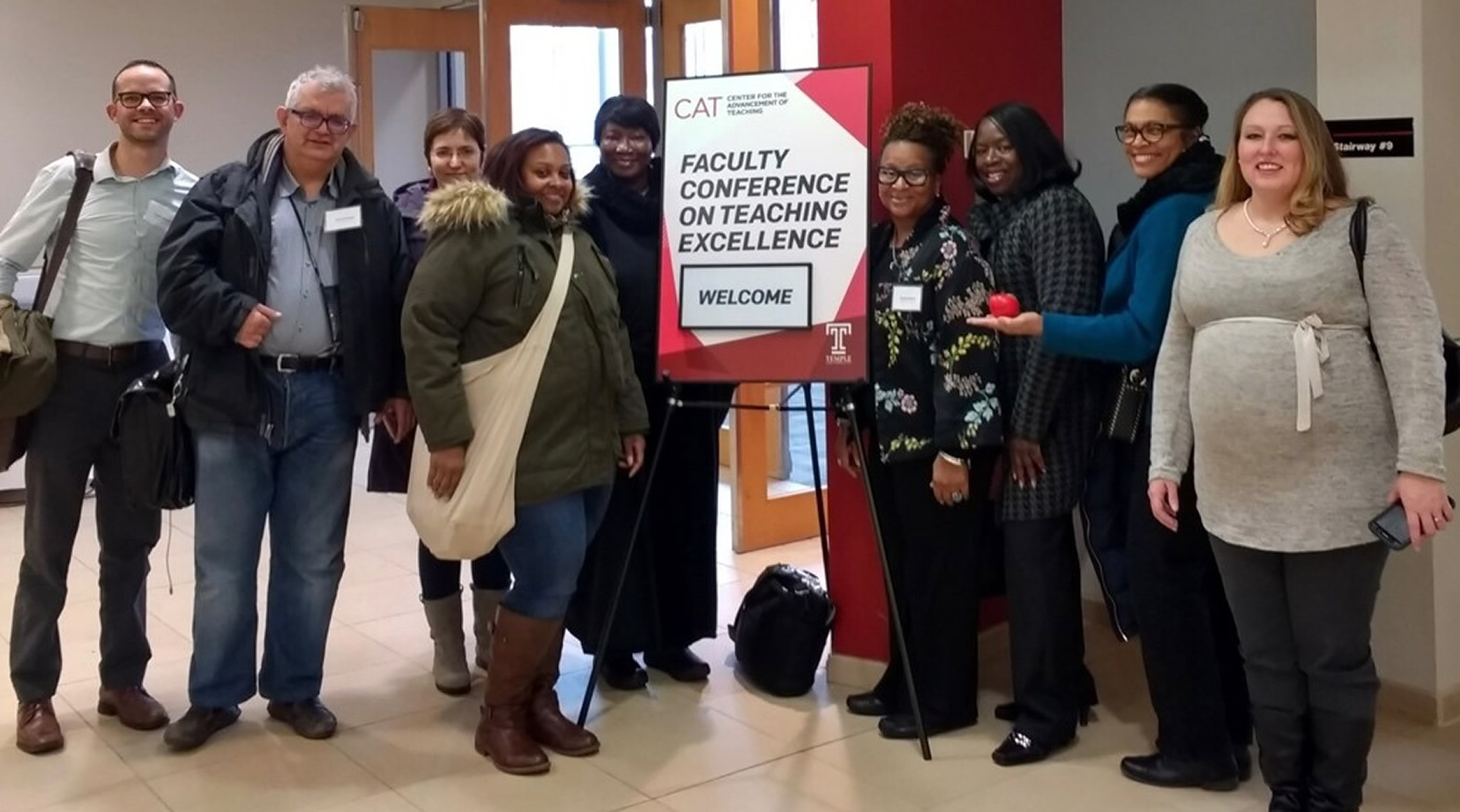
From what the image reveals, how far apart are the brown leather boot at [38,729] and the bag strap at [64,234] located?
93 cm

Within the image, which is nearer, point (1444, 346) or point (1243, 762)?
point (1444, 346)

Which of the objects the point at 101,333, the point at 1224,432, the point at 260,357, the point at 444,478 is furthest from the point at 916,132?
the point at 101,333

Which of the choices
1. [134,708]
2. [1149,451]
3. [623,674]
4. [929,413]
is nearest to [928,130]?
[929,413]

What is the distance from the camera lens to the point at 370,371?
3.03 m

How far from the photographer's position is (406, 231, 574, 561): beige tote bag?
2.78 m

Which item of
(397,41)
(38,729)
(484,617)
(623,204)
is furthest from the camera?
(397,41)

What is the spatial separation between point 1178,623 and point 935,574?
21.3 inches

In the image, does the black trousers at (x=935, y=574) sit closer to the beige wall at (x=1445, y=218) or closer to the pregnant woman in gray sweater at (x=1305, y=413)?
the pregnant woman in gray sweater at (x=1305, y=413)

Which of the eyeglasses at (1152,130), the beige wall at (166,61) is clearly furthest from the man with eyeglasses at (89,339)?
the beige wall at (166,61)

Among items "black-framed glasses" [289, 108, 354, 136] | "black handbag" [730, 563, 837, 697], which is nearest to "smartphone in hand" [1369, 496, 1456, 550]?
"black handbag" [730, 563, 837, 697]

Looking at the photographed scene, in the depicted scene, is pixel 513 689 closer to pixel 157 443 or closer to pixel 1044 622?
pixel 157 443

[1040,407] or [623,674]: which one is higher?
[1040,407]

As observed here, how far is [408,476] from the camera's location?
3227 mm

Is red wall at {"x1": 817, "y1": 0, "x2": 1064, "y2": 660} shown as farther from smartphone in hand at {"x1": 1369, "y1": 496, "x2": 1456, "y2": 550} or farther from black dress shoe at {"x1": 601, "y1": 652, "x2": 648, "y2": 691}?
smartphone in hand at {"x1": 1369, "y1": 496, "x2": 1456, "y2": 550}
